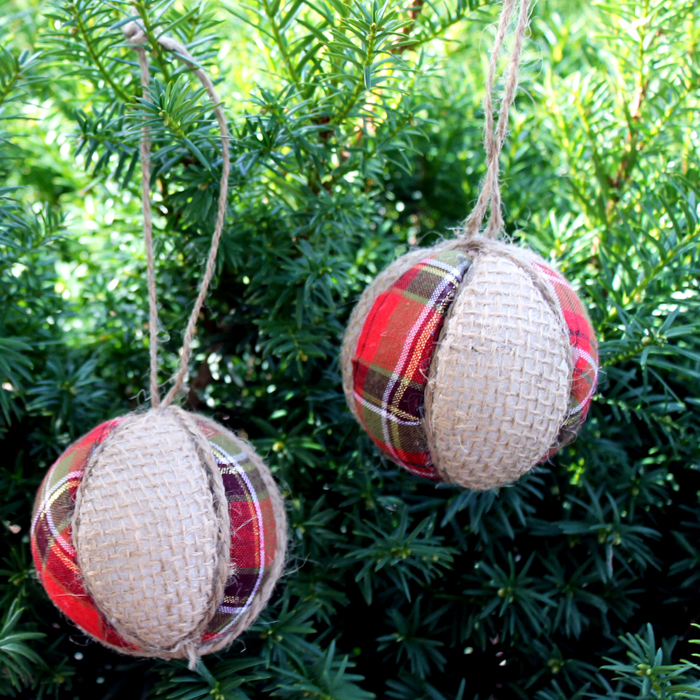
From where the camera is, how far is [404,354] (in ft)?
1.80

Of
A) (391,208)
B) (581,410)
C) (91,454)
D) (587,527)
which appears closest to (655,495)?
(587,527)

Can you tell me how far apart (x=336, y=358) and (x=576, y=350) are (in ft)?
0.90

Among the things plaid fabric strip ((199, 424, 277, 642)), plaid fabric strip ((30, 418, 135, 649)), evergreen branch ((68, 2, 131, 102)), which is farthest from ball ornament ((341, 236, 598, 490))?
evergreen branch ((68, 2, 131, 102))

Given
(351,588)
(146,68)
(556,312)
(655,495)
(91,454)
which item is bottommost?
(351,588)

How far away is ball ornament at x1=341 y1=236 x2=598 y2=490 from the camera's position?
522 millimetres

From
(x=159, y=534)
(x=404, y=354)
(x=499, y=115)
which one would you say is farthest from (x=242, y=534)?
(x=499, y=115)

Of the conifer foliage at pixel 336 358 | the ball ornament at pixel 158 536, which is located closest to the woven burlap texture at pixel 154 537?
the ball ornament at pixel 158 536

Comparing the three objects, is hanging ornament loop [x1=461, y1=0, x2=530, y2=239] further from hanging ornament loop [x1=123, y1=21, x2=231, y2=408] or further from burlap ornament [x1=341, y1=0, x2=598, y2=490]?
hanging ornament loop [x1=123, y1=21, x2=231, y2=408]

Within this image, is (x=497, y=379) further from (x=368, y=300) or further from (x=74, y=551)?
(x=74, y=551)

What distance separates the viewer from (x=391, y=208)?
959 millimetres

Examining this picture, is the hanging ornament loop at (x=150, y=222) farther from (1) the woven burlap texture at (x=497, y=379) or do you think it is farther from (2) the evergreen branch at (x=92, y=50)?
(1) the woven burlap texture at (x=497, y=379)

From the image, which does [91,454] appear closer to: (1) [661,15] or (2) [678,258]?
(2) [678,258]

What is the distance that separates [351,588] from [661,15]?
2.54 ft

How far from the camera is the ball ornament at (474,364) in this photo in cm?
52
